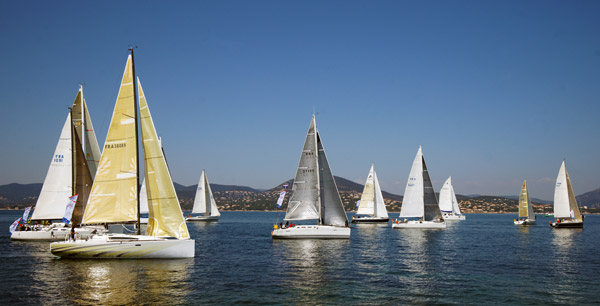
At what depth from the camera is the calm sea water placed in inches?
807

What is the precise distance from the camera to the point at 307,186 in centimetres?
4750

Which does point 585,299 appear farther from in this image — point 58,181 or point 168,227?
point 58,181

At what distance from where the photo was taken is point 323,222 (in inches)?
1854

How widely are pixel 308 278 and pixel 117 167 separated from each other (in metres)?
14.5

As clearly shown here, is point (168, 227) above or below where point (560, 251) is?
above

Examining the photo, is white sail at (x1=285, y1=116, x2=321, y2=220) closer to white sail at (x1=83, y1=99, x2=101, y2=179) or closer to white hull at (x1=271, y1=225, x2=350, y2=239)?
white hull at (x1=271, y1=225, x2=350, y2=239)

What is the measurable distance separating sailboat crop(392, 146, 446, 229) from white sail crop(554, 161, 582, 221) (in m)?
21.6

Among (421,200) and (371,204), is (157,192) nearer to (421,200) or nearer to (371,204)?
(421,200)

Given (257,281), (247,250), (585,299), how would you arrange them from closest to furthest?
1. (585,299)
2. (257,281)
3. (247,250)

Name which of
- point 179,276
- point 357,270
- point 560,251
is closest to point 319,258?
point 357,270

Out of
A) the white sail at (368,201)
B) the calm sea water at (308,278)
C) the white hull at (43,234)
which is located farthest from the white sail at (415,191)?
the white hull at (43,234)

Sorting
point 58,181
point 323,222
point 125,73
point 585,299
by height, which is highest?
point 125,73

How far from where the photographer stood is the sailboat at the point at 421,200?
6581 centimetres

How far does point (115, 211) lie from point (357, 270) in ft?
52.9
